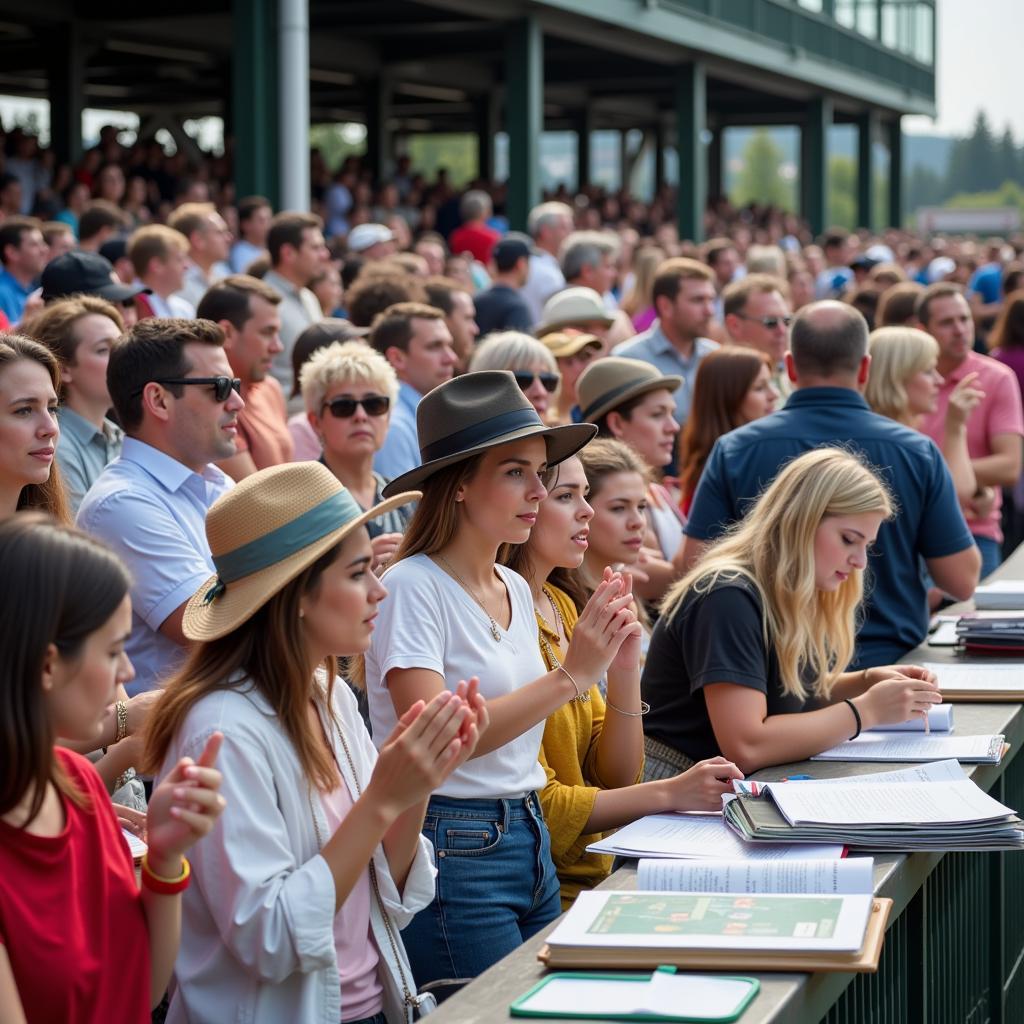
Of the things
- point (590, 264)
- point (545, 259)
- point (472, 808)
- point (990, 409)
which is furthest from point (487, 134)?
point (472, 808)

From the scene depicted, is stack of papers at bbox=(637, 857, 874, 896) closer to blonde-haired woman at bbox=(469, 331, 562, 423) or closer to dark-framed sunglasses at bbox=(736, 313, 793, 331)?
blonde-haired woman at bbox=(469, 331, 562, 423)

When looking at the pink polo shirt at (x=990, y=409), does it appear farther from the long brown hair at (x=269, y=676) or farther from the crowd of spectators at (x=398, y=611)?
the long brown hair at (x=269, y=676)

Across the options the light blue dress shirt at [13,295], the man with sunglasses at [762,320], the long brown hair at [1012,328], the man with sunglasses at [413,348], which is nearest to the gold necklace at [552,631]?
the man with sunglasses at [413,348]

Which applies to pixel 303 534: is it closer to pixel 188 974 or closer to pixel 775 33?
pixel 188 974

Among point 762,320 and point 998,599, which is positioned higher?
point 762,320

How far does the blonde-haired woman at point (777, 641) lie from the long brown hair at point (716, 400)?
245cm

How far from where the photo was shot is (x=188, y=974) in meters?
2.87

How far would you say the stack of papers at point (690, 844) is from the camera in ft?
10.9

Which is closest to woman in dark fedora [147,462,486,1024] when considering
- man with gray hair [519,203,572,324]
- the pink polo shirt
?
the pink polo shirt

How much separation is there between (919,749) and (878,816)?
2.40ft

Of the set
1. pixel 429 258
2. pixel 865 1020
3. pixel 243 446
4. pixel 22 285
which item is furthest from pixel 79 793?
pixel 429 258

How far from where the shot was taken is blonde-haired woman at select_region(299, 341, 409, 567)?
225 inches

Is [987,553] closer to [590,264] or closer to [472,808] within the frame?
[590,264]

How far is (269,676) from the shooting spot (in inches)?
115
